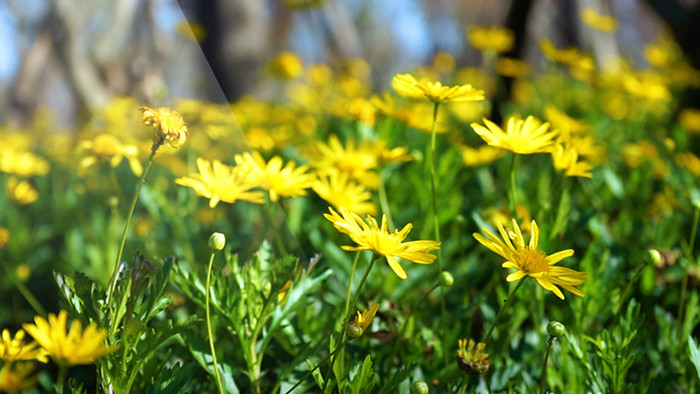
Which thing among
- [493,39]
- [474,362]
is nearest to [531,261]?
[474,362]

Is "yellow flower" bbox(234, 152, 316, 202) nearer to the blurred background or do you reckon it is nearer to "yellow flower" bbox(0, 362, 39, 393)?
the blurred background

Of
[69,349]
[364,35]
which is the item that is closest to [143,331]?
[69,349]

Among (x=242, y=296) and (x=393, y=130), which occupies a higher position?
(x=242, y=296)

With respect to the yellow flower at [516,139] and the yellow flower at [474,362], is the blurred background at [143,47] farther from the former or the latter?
the yellow flower at [474,362]

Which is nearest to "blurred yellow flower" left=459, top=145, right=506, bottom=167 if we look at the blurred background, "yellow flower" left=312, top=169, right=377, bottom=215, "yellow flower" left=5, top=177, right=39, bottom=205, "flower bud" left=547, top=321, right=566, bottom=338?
"yellow flower" left=312, top=169, right=377, bottom=215

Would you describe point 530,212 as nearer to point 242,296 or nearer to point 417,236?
point 417,236

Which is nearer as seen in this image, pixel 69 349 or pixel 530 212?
pixel 69 349

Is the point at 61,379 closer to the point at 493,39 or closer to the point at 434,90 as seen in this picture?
the point at 434,90
